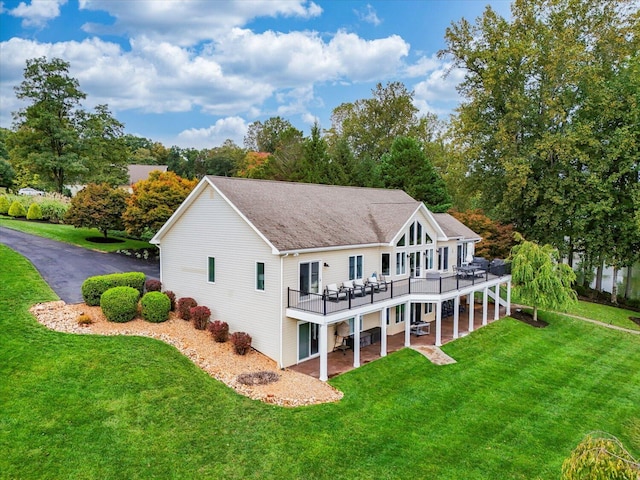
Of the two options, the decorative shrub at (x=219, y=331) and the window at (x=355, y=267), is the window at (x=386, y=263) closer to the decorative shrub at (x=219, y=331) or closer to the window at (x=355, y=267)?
the window at (x=355, y=267)

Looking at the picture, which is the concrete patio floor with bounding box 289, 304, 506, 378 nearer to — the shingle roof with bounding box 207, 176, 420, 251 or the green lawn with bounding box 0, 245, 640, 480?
the green lawn with bounding box 0, 245, 640, 480

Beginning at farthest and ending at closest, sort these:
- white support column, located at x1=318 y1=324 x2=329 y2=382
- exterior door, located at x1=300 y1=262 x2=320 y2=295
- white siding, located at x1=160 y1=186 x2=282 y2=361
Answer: exterior door, located at x1=300 y1=262 x2=320 y2=295 < white siding, located at x1=160 y1=186 x2=282 y2=361 < white support column, located at x1=318 y1=324 x2=329 y2=382

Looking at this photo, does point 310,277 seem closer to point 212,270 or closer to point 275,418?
point 212,270

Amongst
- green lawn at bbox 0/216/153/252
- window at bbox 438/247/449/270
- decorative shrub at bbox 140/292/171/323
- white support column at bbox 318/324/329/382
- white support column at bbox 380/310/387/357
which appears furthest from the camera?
green lawn at bbox 0/216/153/252

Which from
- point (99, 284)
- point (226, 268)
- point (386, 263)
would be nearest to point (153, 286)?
point (99, 284)

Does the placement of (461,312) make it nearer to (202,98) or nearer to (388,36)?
(388,36)

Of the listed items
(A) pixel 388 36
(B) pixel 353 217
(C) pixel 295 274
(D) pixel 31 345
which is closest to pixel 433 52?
(A) pixel 388 36

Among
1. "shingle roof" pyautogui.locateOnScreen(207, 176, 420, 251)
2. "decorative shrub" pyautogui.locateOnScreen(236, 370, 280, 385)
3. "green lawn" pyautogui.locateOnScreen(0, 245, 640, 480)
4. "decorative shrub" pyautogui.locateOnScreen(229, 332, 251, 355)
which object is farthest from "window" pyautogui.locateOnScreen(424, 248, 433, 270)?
"decorative shrub" pyautogui.locateOnScreen(236, 370, 280, 385)
